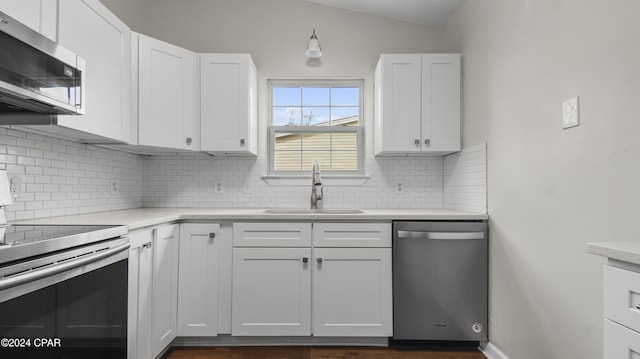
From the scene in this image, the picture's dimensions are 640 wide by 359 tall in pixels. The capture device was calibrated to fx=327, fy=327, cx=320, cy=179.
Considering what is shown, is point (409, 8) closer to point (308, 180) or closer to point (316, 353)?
point (308, 180)

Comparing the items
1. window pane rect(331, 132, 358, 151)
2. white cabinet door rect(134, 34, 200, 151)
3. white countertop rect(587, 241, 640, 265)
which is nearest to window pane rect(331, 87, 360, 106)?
window pane rect(331, 132, 358, 151)

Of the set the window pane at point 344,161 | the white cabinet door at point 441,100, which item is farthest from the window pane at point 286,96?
the white cabinet door at point 441,100

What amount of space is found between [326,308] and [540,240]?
134cm

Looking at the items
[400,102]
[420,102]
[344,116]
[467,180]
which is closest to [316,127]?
[344,116]

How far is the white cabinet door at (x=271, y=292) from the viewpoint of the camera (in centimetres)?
221

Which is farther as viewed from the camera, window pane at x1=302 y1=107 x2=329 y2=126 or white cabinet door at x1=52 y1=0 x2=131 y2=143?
window pane at x1=302 y1=107 x2=329 y2=126

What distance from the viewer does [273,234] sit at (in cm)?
222

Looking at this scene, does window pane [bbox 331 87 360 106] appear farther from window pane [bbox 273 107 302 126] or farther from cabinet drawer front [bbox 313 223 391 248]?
cabinet drawer front [bbox 313 223 391 248]

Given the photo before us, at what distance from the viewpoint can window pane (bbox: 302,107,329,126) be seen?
3039mm

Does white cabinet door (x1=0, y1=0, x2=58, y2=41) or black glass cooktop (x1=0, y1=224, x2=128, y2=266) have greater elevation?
white cabinet door (x1=0, y1=0, x2=58, y2=41)

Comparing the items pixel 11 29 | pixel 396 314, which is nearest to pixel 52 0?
pixel 11 29

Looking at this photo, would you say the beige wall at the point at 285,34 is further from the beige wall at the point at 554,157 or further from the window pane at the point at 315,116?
the beige wall at the point at 554,157

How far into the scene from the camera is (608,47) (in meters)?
1.27

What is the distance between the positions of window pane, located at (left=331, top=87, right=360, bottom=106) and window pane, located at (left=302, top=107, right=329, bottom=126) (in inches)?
4.6
